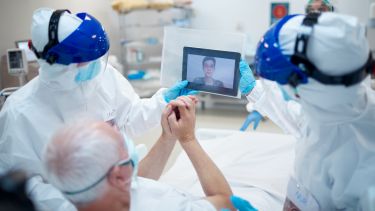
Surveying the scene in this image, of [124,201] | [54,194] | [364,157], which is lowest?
[54,194]

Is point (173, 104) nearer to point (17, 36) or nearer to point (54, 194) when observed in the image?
point (54, 194)

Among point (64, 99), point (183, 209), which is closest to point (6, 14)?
point (64, 99)

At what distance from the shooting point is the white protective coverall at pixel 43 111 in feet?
4.42

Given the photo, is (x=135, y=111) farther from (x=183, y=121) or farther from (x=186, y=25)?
(x=186, y=25)

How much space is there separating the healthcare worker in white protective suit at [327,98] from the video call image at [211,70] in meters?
0.46

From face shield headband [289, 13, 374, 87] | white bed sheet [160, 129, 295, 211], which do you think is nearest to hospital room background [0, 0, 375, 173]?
white bed sheet [160, 129, 295, 211]

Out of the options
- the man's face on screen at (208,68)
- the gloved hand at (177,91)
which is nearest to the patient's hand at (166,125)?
the gloved hand at (177,91)

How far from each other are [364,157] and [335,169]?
3.8 inches

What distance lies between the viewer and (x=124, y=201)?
1021mm

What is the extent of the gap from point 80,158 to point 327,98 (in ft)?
2.40

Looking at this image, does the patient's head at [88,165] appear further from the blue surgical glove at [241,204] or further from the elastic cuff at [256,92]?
the elastic cuff at [256,92]

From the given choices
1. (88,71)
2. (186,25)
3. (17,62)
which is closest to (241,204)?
(88,71)

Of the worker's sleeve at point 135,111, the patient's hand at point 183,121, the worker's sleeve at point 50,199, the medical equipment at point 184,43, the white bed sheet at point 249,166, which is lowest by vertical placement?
the white bed sheet at point 249,166

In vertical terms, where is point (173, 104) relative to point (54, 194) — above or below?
above
